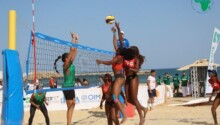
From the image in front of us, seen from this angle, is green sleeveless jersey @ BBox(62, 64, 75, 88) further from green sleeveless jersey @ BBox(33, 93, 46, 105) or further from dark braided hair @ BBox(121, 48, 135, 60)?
green sleeveless jersey @ BBox(33, 93, 46, 105)

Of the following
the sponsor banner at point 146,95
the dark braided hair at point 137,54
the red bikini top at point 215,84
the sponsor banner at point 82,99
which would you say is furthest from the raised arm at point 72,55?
the sponsor banner at point 146,95

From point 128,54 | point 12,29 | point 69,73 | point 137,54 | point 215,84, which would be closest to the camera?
point 12,29

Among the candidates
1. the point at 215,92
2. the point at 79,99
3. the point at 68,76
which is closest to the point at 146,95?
the point at 79,99

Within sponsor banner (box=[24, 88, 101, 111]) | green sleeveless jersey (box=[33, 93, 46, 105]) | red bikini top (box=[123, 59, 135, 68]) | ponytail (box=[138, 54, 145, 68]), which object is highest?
ponytail (box=[138, 54, 145, 68])

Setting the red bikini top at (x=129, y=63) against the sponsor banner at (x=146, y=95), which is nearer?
the red bikini top at (x=129, y=63)

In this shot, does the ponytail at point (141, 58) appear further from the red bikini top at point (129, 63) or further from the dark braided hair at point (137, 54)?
the red bikini top at point (129, 63)

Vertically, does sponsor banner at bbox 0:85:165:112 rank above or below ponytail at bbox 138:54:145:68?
below

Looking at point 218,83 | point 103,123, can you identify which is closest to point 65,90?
point 103,123

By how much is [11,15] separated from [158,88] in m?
11.2

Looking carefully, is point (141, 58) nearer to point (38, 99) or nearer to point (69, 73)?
point (69, 73)

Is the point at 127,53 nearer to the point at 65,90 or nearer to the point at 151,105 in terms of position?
the point at 65,90

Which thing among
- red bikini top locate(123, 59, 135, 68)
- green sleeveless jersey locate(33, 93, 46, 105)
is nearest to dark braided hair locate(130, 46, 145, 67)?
red bikini top locate(123, 59, 135, 68)

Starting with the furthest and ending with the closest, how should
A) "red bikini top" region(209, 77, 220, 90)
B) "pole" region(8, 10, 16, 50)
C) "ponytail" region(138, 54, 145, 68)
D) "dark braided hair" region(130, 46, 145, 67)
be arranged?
"red bikini top" region(209, 77, 220, 90)
"ponytail" region(138, 54, 145, 68)
"dark braided hair" region(130, 46, 145, 67)
"pole" region(8, 10, 16, 50)

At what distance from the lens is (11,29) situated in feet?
22.8
